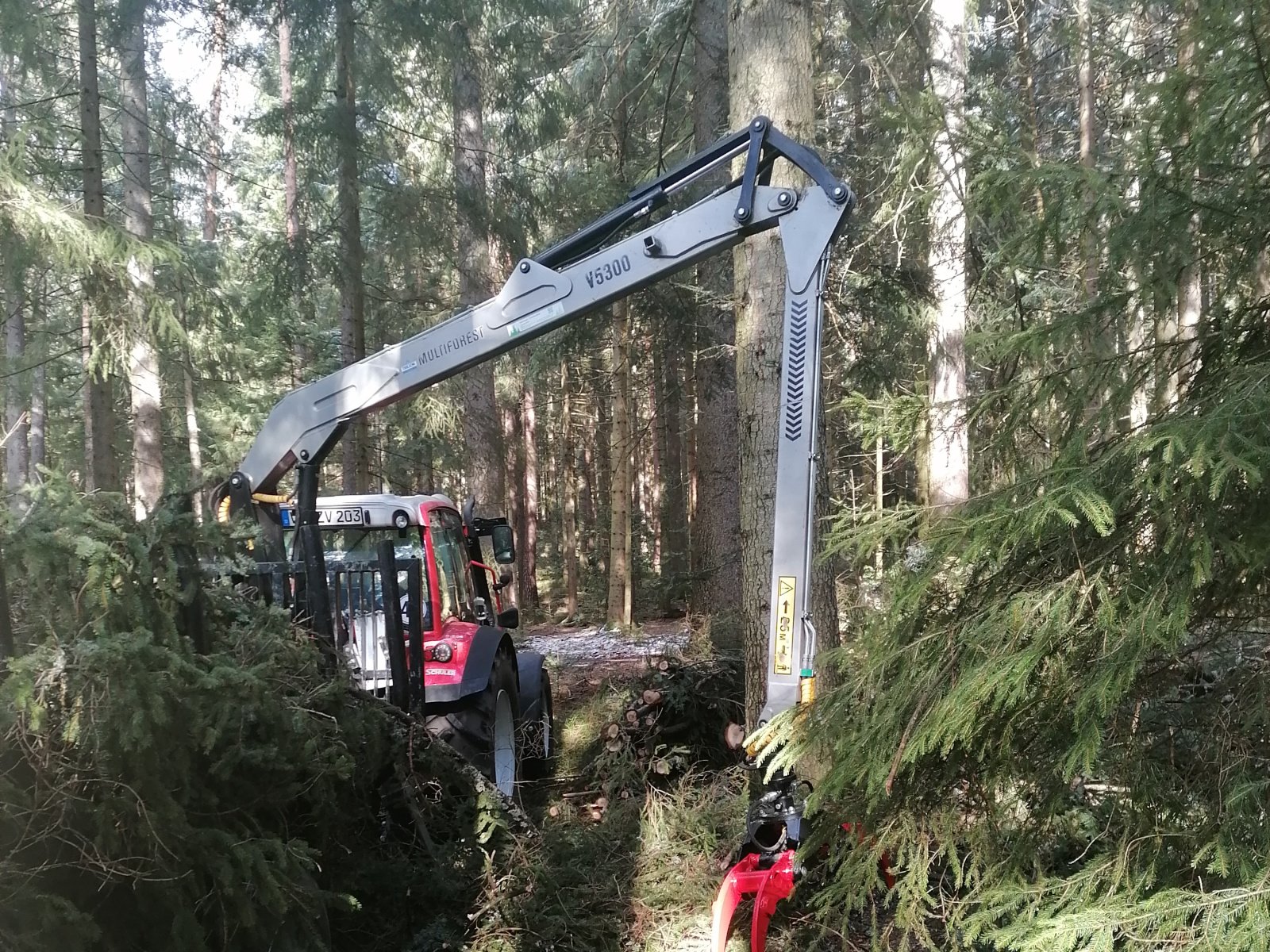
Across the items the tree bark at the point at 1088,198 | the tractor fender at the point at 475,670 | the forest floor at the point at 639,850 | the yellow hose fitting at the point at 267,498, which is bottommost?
the forest floor at the point at 639,850

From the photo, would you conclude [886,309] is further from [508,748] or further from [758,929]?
[758,929]

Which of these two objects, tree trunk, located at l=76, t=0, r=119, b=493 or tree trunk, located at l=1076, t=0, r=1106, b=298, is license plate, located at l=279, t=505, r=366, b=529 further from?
tree trunk, located at l=1076, t=0, r=1106, b=298

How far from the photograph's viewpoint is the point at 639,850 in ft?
17.0

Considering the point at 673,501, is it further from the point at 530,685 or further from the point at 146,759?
the point at 146,759

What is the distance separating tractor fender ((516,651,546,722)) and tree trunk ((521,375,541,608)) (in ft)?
33.5

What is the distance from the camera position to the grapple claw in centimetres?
378

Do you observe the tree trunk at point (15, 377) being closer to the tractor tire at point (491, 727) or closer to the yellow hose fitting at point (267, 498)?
the yellow hose fitting at point (267, 498)

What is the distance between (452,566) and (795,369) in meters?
3.77

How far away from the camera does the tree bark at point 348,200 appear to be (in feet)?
33.3

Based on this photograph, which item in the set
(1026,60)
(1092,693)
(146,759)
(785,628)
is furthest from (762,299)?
(1026,60)

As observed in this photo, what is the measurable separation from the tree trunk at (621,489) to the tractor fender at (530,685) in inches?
203

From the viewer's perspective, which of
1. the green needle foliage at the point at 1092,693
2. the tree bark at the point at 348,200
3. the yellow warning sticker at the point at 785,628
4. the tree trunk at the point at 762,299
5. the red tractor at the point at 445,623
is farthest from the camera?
the tree bark at the point at 348,200

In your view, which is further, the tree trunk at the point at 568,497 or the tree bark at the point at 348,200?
the tree trunk at the point at 568,497

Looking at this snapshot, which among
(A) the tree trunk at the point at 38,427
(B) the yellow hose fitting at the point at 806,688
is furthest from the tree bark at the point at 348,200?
(A) the tree trunk at the point at 38,427
